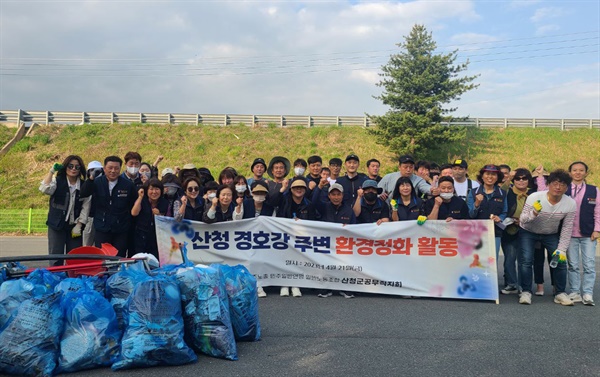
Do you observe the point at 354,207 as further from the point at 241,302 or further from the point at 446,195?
the point at 241,302

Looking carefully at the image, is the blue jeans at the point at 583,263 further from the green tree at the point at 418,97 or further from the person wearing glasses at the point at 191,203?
the green tree at the point at 418,97

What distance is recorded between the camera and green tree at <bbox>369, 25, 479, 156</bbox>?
26.7m

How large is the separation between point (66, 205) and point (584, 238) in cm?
709

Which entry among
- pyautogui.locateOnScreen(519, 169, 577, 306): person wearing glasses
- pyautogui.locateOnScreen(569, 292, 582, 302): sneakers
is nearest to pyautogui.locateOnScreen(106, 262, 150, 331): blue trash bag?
pyautogui.locateOnScreen(519, 169, 577, 306): person wearing glasses

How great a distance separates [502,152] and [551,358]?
27.3 m

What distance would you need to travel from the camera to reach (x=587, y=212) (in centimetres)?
636

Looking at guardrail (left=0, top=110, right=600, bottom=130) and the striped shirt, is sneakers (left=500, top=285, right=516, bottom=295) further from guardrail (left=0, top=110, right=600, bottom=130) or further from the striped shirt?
guardrail (left=0, top=110, right=600, bottom=130)

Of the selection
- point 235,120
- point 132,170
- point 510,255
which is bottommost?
point 510,255

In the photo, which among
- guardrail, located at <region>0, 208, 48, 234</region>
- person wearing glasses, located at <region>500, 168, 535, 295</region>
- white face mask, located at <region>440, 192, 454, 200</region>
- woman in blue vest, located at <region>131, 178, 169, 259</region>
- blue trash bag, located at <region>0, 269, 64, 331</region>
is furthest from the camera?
guardrail, located at <region>0, 208, 48, 234</region>

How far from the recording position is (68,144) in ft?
96.0

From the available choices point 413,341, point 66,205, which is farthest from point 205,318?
point 66,205

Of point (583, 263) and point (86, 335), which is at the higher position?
point (583, 263)

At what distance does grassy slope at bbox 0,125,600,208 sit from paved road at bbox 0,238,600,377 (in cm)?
2100

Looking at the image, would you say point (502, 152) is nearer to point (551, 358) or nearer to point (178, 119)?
point (178, 119)
